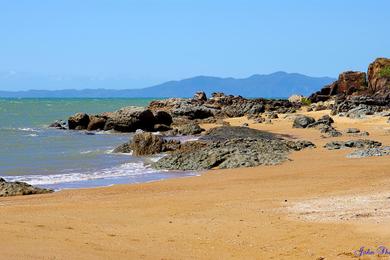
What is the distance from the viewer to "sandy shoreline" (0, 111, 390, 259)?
8266 mm

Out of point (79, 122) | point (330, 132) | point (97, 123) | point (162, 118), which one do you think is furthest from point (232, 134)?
point (79, 122)

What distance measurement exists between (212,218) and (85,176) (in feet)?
30.5

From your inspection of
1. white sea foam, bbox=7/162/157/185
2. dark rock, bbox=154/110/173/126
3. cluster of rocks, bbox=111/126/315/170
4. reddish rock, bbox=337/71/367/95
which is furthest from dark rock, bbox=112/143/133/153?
reddish rock, bbox=337/71/367/95

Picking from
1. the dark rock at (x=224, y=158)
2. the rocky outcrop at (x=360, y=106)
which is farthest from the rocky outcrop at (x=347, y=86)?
the dark rock at (x=224, y=158)

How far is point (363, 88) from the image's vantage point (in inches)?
2532

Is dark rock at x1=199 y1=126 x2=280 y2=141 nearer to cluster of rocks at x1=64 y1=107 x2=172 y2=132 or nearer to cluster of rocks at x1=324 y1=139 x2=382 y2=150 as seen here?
cluster of rocks at x1=324 y1=139 x2=382 y2=150

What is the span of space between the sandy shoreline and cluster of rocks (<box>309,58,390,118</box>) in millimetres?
32941

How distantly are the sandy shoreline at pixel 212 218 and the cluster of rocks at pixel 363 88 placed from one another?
1297 inches

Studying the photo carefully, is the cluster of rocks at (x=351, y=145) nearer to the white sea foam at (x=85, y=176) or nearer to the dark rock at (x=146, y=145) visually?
the dark rock at (x=146, y=145)

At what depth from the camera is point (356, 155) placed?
65.2 feet

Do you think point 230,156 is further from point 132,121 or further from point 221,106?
point 221,106

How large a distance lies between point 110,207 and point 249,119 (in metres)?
36.0

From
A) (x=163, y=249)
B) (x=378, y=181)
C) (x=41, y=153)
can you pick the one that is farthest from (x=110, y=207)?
(x=41, y=153)

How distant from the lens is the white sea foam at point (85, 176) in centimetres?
1842
